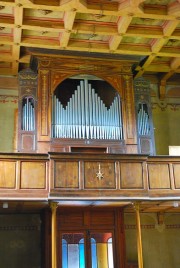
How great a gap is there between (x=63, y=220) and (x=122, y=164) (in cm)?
239

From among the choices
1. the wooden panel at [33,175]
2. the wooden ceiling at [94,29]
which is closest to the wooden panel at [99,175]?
the wooden panel at [33,175]

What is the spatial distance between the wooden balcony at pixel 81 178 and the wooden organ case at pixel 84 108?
0.97 metres

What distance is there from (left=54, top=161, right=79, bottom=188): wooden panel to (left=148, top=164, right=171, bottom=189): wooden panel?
178 cm

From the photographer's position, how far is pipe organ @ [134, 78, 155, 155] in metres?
10.7

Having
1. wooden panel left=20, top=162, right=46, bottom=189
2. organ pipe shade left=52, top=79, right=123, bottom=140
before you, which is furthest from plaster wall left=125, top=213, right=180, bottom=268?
wooden panel left=20, top=162, right=46, bottom=189

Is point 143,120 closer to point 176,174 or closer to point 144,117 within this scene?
point 144,117

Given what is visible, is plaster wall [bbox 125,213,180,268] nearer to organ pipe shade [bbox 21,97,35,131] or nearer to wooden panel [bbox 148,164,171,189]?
wooden panel [bbox 148,164,171,189]

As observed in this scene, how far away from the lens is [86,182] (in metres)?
8.93

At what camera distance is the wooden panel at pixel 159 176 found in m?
9.42

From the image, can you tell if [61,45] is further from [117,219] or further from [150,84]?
[117,219]

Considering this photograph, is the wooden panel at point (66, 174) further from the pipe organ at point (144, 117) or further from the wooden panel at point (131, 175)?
the pipe organ at point (144, 117)

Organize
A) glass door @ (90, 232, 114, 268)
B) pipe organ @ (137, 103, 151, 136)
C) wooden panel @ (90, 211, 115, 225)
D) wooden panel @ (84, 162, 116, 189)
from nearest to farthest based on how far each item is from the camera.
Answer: wooden panel @ (84, 162, 116, 189), glass door @ (90, 232, 114, 268), wooden panel @ (90, 211, 115, 225), pipe organ @ (137, 103, 151, 136)

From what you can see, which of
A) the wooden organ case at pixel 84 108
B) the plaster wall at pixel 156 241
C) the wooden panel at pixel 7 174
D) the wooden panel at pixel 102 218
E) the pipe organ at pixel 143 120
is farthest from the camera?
the plaster wall at pixel 156 241

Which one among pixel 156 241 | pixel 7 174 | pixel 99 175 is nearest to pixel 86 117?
pixel 99 175
